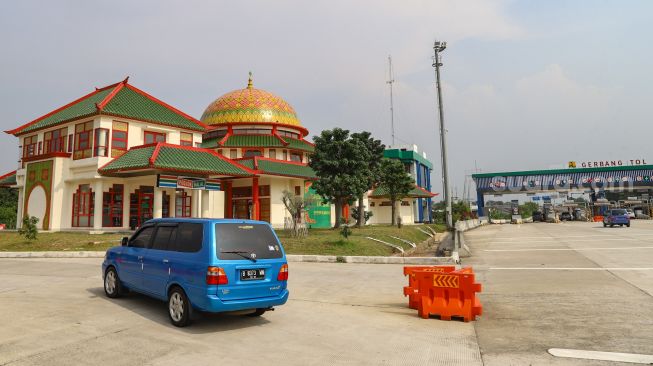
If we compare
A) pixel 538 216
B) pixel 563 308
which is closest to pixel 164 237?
pixel 563 308

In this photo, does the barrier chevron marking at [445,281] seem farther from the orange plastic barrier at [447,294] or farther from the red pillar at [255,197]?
the red pillar at [255,197]

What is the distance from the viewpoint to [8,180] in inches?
1377

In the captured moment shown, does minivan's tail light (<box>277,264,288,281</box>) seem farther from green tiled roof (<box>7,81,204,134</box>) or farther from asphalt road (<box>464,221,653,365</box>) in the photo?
green tiled roof (<box>7,81,204,134</box>)

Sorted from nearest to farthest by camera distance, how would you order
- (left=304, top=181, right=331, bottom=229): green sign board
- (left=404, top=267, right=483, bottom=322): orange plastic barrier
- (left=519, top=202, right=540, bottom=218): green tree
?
1. (left=404, top=267, right=483, bottom=322): orange plastic barrier
2. (left=304, top=181, right=331, bottom=229): green sign board
3. (left=519, top=202, right=540, bottom=218): green tree

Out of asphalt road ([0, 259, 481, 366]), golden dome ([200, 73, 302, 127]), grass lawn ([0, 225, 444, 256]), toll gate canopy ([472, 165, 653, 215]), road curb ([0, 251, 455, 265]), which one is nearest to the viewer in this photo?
asphalt road ([0, 259, 481, 366])

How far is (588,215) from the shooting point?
Answer: 6538 centimetres

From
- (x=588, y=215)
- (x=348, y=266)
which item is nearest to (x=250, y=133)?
(x=348, y=266)

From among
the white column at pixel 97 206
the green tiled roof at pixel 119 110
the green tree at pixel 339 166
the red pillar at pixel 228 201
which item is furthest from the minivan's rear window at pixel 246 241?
the red pillar at pixel 228 201

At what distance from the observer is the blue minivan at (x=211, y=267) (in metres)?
6.13

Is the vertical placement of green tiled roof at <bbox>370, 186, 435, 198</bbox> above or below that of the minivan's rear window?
above

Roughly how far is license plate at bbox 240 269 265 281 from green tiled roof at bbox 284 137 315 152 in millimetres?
30093

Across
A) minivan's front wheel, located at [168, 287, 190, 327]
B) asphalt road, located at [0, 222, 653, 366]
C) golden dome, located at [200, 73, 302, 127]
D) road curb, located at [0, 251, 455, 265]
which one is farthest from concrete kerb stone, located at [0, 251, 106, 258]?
golden dome, located at [200, 73, 302, 127]

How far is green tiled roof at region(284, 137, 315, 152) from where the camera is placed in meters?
36.9

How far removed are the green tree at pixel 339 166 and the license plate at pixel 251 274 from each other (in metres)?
22.0
